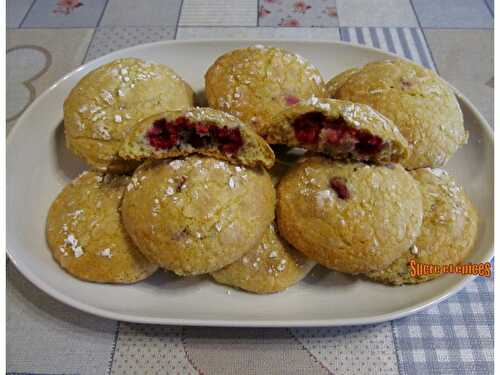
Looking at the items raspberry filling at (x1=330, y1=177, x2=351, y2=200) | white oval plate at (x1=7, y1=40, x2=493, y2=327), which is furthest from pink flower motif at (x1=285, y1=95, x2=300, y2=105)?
white oval plate at (x1=7, y1=40, x2=493, y2=327)

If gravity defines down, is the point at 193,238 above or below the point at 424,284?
above

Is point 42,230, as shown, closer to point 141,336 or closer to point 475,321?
point 141,336

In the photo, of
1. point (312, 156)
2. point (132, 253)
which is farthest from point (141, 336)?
point (312, 156)

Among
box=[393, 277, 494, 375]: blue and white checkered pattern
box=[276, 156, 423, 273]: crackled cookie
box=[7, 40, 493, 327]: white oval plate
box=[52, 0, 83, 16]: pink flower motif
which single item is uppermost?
box=[52, 0, 83, 16]: pink flower motif

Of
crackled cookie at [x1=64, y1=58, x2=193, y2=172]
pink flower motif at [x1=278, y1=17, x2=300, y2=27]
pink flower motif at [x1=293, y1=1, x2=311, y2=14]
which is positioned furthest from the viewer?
pink flower motif at [x1=293, y1=1, x2=311, y2=14]

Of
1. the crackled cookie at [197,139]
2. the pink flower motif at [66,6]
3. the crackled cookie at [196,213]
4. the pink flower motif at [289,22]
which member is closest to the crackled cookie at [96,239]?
the crackled cookie at [196,213]

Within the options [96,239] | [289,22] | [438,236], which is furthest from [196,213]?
[289,22]

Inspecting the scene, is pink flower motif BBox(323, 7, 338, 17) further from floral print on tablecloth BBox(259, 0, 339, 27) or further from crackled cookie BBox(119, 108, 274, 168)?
crackled cookie BBox(119, 108, 274, 168)
